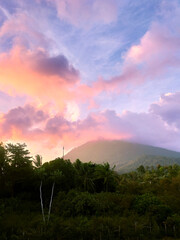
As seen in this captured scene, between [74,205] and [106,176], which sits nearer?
[74,205]

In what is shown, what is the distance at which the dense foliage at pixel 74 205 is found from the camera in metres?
23.6

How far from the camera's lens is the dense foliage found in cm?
2356

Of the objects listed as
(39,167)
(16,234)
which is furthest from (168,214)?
(39,167)

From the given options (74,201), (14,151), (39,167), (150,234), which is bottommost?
(150,234)

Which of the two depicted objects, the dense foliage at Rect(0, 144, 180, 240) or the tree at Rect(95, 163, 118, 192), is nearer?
the dense foliage at Rect(0, 144, 180, 240)

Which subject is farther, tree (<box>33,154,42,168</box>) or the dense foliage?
tree (<box>33,154,42,168</box>)

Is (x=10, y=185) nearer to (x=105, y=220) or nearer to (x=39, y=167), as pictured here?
(x=39, y=167)

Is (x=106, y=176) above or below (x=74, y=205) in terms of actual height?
above

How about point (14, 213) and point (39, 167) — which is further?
point (39, 167)

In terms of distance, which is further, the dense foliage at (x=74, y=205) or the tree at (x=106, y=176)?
the tree at (x=106, y=176)

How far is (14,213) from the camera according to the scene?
32938 millimetres

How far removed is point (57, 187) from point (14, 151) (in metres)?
10.5

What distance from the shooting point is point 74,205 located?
111ft

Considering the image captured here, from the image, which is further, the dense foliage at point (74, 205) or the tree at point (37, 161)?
the tree at point (37, 161)
